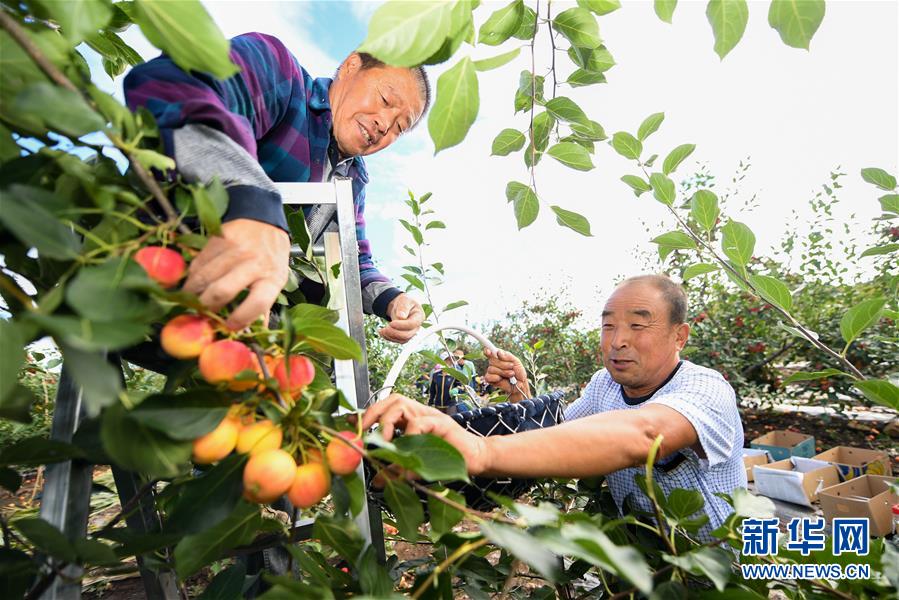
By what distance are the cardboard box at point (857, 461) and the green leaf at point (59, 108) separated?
4490 millimetres

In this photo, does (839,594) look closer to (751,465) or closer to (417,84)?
(417,84)

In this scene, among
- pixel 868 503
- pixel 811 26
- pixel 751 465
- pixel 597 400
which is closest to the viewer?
pixel 811 26

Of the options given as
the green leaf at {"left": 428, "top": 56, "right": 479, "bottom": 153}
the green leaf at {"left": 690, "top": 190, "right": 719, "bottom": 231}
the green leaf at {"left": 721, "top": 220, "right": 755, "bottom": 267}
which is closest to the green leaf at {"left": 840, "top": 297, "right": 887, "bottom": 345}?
the green leaf at {"left": 721, "top": 220, "right": 755, "bottom": 267}

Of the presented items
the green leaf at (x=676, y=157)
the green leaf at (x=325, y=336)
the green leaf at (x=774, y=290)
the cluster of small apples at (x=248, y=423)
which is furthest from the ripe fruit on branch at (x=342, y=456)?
the green leaf at (x=676, y=157)

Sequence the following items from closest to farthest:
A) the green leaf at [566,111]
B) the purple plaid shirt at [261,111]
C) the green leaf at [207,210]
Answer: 1. the green leaf at [207,210]
2. the purple plaid shirt at [261,111]
3. the green leaf at [566,111]

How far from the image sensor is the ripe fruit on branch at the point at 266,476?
1.62 ft

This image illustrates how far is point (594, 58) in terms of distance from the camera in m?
1.03

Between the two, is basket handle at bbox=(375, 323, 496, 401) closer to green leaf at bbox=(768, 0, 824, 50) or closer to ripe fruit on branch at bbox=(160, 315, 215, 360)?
ripe fruit on branch at bbox=(160, 315, 215, 360)

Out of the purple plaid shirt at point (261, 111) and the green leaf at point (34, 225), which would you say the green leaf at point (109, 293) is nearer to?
the green leaf at point (34, 225)

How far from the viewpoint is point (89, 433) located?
1.86 feet

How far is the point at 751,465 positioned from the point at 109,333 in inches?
180

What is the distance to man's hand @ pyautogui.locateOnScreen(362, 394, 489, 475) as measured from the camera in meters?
0.73

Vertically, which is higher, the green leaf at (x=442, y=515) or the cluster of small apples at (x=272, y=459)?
the cluster of small apples at (x=272, y=459)

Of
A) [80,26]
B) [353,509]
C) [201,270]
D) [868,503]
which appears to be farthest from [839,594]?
[868,503]
